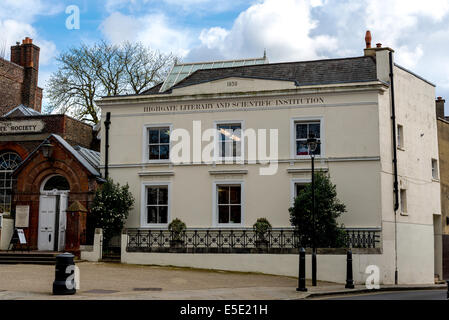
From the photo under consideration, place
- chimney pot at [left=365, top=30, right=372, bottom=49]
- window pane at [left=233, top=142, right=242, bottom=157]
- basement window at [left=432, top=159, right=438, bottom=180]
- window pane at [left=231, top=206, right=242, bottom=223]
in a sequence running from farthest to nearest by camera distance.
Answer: basement window at [left=432, top=159, right=438, bottom=180]
chimney pot at [left=365, top=30, right=372, bottom=49]
window pane at [left=233, top=142, right=242, bottom=157]
window pane at [left=231, top=206, right=242, bottom=223]

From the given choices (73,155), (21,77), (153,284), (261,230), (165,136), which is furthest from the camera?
(21,77)

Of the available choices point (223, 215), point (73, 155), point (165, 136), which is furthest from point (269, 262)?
point (73, 155)

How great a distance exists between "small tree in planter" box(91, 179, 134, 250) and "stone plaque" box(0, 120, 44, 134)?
5.11m

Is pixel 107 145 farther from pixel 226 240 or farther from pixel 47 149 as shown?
pixel 226 240

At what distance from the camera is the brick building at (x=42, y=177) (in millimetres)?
25094

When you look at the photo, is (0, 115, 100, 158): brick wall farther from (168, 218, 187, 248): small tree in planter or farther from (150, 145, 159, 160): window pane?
(168, 218, 187, 248): small tree in planter

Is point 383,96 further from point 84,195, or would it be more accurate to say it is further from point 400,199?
point 84,195

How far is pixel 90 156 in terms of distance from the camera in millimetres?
27672

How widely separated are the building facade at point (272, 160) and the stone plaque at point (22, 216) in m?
3.91

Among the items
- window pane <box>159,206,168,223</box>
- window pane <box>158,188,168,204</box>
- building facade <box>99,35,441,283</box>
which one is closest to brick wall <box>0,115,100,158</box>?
building facade <box>99,35,441,283</box>

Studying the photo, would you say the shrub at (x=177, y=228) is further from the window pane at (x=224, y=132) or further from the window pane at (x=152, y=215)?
the window pane at (x=224, y=132)

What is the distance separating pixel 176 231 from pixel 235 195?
289cm

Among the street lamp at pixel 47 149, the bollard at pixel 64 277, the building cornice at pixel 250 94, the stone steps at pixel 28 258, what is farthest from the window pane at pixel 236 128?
the bollard at pixel 64 277

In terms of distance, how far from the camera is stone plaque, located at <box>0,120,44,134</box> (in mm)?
27375
